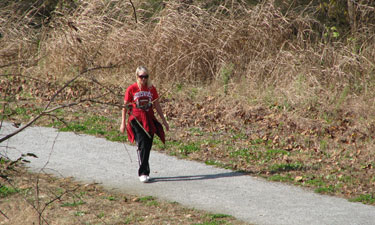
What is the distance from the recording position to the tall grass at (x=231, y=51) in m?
12.4

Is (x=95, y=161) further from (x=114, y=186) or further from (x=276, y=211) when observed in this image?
(x=276, y=211)

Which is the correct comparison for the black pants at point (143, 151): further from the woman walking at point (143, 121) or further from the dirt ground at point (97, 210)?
the dirt ground at point (97, 210)

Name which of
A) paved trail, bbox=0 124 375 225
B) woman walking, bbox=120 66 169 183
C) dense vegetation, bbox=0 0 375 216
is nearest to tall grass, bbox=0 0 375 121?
dense vegetation, bbox=0 0 375 216

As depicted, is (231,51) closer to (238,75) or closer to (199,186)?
(238,75)

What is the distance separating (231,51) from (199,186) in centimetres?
718

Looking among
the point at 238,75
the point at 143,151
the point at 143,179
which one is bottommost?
the point at 143,179

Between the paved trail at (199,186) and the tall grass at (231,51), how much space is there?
10.4 ft

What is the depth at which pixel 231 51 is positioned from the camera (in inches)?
553

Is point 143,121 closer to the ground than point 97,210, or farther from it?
farther from it

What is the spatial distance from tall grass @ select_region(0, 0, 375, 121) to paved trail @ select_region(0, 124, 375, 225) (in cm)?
317

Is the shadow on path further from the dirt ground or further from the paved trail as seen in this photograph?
the dirt ground

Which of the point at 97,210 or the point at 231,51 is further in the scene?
the point at 231,51

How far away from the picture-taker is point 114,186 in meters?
7.39

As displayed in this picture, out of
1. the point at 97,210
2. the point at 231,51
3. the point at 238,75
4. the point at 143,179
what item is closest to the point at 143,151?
the point at 143,179
